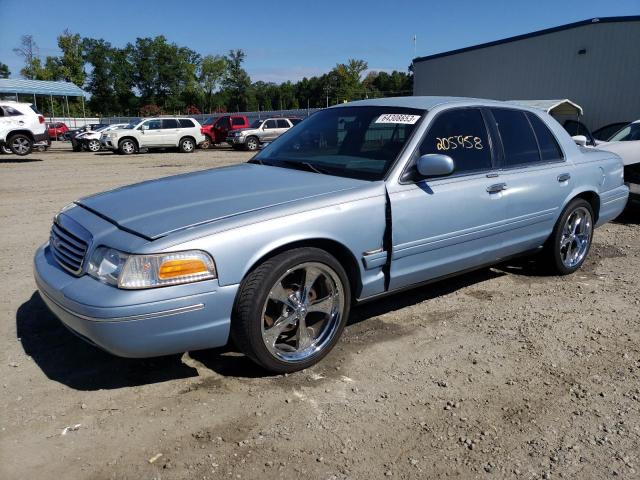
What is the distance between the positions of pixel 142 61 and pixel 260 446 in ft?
313

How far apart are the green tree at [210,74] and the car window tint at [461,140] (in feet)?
304

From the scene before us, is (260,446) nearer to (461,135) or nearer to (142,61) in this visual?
(461,135)

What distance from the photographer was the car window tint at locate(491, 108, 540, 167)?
4.25m

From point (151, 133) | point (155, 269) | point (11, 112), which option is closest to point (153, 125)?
point (151, 133)

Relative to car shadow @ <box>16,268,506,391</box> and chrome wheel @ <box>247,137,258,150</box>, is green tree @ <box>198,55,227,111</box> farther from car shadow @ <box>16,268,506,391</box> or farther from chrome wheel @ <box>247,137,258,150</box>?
car shadow @ <box>16,268,506,391</box>

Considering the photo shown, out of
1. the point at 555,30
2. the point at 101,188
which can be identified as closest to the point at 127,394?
the point at 101,188

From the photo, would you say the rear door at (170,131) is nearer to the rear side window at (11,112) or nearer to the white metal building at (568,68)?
the rear side window at (11,112)

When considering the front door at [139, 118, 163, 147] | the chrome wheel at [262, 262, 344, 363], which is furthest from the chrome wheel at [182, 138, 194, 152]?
the chrome wheel at [262, 262, 344, 363]

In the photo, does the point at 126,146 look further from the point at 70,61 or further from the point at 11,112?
the point at 70,61

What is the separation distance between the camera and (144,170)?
49.8ft

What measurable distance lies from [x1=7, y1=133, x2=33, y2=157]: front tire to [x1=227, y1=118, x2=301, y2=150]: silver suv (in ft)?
32.4

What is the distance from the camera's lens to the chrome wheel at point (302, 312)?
305 centimetres

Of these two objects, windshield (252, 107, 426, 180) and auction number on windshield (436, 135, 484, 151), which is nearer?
windshield (252, 107, 426, 180)

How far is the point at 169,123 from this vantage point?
2402 cm
